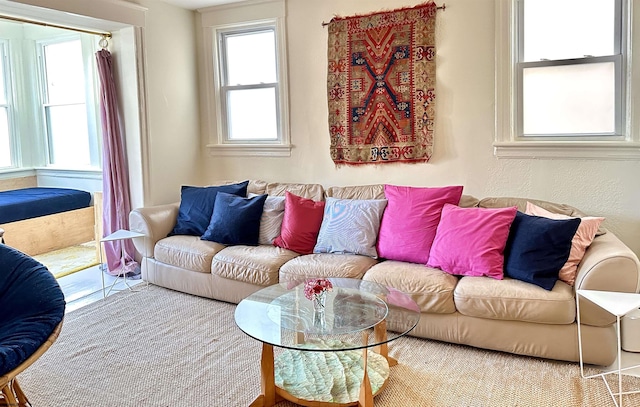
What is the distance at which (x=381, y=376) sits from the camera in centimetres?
240

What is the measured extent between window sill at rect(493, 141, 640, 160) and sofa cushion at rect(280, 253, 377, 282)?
1255mm

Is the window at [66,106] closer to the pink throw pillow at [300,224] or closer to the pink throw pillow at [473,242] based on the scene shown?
the pink throw pillow at [300,224]

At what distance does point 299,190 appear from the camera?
4.03 metres

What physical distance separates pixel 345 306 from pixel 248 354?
735mm

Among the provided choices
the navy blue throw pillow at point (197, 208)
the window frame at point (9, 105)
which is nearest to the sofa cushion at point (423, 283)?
the navy blue throw pillow at point (197, 208)

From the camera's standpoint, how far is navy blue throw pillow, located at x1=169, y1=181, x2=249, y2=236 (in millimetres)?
3986

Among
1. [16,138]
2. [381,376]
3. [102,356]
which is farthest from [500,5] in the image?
[16,138]

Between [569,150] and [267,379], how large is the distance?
8.14 ft

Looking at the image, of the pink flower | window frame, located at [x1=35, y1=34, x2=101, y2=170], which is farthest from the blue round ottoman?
window frame, located at [x1=35, y1=34, x2=101, y2=170]

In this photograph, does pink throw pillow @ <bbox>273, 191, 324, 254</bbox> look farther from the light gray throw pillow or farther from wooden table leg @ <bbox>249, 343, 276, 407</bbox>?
wooden table leg @ <bbox>249, 343, 276, 407</bbox>

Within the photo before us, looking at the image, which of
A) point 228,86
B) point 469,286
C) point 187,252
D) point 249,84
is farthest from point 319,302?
point 228,86

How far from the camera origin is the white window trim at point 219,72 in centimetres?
433

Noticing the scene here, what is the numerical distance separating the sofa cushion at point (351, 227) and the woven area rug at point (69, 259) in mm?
2454

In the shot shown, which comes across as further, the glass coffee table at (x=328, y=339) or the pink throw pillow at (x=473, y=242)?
the pink throw pillow at (x=473, y=242)
